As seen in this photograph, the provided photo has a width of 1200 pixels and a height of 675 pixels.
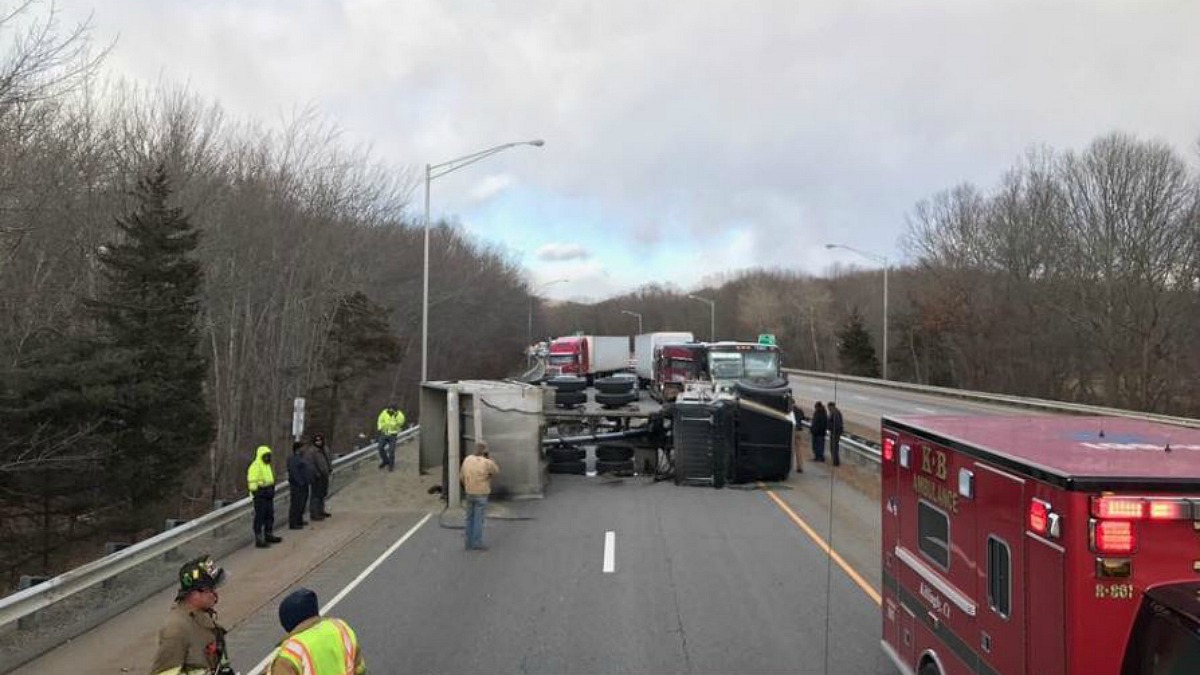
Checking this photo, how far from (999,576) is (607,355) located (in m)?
58.5

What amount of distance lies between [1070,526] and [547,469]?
1683cm

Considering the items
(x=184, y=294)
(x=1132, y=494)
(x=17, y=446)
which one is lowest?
(x=17, y=446)

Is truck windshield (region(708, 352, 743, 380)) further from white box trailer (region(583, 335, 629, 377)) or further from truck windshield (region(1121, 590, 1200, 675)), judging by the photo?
truck windshield (region(1121, 590, 1200, 675))

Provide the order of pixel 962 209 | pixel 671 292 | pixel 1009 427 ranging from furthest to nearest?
pixel 671 292 → pixel 962 209 → pixel 1009 427

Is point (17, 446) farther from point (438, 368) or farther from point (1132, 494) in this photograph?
point (438, 368)

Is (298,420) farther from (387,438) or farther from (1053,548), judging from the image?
(1053,548)

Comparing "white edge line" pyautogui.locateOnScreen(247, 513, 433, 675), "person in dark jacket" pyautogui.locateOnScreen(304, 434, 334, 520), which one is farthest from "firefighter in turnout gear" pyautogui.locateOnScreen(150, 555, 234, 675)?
"person in dark jacket" pyautogui.locateOnScreen(304, 434, 334, 520)

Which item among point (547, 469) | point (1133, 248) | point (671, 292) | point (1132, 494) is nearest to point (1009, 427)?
point (1132, 494)

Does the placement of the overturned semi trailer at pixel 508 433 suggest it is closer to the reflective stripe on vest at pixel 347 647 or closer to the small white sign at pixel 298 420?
the small white sign at pixel 298 420

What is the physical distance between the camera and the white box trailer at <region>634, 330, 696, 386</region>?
48.8m

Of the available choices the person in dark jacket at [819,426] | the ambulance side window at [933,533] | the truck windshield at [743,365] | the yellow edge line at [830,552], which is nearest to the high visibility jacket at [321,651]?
the ambulance side window at [933,533]

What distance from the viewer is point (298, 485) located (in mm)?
14852

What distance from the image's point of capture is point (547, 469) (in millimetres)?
20312

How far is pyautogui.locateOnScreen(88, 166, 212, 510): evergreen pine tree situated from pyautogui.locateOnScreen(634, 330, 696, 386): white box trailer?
97.4ft
